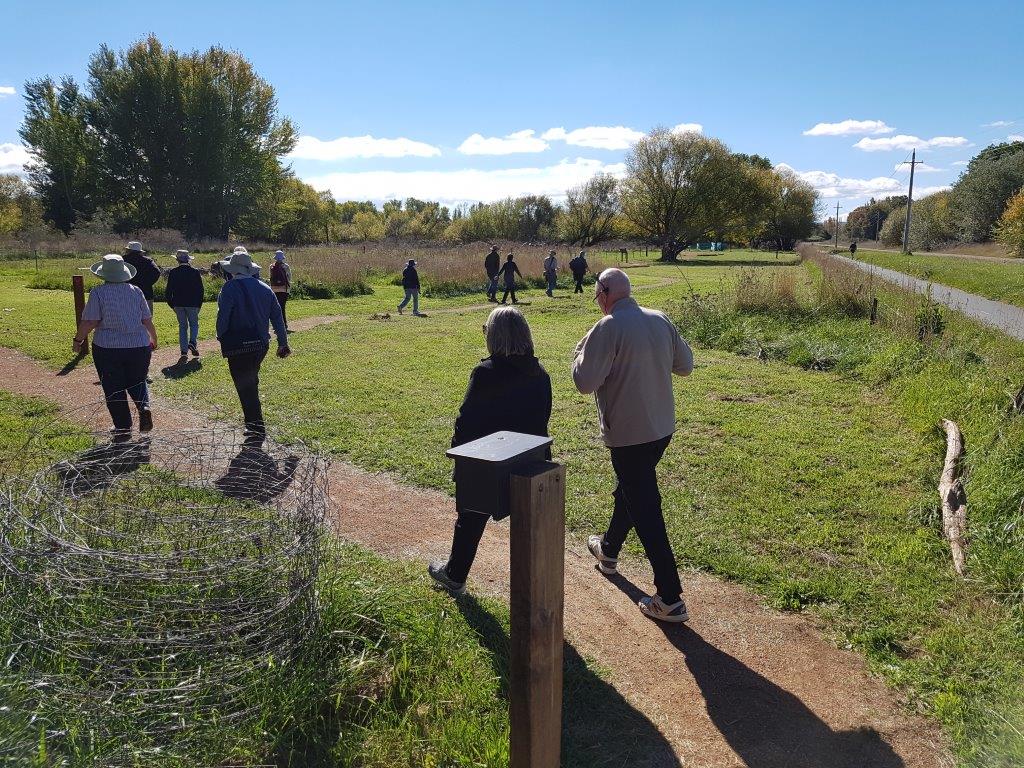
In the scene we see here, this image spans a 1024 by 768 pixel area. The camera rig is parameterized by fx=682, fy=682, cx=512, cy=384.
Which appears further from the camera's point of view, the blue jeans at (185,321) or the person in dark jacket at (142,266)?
the person in dark jacket at (142,266)

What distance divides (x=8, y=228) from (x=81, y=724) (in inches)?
2261

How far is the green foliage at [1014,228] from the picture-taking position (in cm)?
4250

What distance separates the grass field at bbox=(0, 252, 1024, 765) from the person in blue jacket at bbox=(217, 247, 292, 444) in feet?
2.98

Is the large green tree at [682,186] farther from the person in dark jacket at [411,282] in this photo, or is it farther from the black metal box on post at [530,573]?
the black metal box on post at [530,573]

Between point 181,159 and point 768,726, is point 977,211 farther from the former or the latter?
point 768,726

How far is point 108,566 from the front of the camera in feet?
10.2

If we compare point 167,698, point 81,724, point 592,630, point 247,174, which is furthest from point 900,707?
point 247,174

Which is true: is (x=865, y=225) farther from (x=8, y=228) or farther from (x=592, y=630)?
(x=592, y=630)

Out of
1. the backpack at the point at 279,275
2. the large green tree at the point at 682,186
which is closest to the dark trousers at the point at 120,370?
the backpack at the point at 279,275

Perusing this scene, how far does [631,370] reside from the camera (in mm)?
3812

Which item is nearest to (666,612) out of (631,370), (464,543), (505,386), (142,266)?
(464,543)

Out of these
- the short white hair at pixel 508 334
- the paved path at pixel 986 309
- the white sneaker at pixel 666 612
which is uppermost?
the short white hair at pixel 508 334

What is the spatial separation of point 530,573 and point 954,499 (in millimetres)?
4460

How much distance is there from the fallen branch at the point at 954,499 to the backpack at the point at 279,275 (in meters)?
12.6
